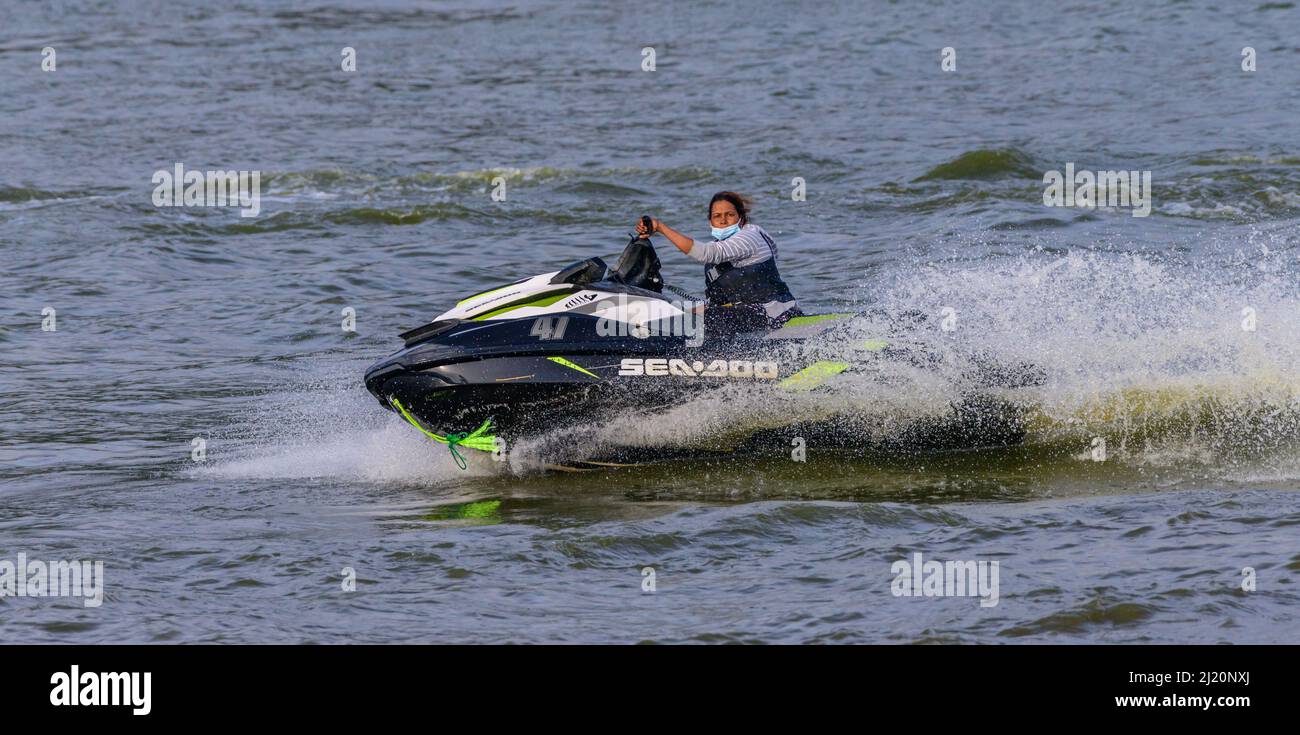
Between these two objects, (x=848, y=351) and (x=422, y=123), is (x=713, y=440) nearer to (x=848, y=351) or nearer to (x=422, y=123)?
(x=848, y=351)

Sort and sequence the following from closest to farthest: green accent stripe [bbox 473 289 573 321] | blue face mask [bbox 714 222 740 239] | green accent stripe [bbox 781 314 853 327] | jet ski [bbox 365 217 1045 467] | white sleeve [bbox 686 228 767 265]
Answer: jet ski [bbox 365 217 1045 467] < green accent stripe [bbox 473 289 573 321] < green accent stripe [bbox 781 314 853 327] < white sleeve [bbox 686 228 767 265] < blue face mask [bbox 714 222 740 239]

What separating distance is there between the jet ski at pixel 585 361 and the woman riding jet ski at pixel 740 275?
228 mm

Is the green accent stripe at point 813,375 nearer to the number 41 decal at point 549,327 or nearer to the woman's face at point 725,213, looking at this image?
the woman's face at point 725,213

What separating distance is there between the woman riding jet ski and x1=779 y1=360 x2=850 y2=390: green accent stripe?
474 mm

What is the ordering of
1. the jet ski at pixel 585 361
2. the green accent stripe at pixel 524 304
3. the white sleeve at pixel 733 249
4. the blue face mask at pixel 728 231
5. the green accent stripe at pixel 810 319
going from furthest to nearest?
the blue face mask at pixel 728 231, the white sleeve at pixel 733 249, the green accent stripe at pixel 810 319, the green accent stripe at pixel 524 304, the jet ski at pixel 585 361

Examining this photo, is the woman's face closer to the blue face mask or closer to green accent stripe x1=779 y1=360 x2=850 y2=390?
the blue face mask

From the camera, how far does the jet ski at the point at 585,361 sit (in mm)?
8586

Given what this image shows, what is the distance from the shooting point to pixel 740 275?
9281 mm

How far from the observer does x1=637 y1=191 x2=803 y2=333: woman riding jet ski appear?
917 centimetres

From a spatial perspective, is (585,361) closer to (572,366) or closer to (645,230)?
(572,366)

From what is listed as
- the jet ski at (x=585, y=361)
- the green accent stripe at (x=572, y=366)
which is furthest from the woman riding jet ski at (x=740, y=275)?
the green accent stripe at (x=572, y=366)

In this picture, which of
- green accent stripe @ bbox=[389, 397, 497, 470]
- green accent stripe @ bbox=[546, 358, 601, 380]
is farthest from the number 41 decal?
green accent stripe @ bbox=[389, 397, 497, 470]
